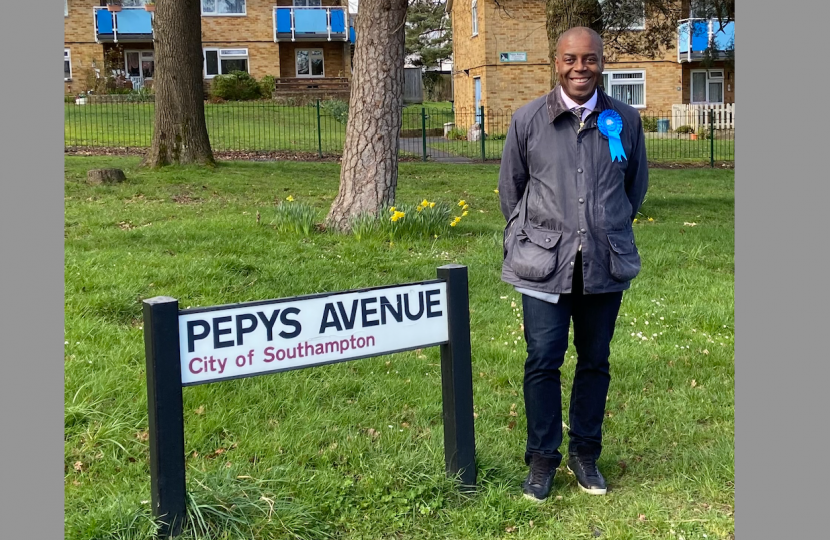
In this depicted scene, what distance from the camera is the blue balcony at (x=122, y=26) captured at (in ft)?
118

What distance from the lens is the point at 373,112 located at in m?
9.37

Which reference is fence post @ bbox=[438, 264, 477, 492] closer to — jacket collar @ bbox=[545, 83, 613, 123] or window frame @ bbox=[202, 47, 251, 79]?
jacket collar @ bbox=[545, 83, 613, 123]

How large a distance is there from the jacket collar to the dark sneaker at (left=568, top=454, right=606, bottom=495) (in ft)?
5.07

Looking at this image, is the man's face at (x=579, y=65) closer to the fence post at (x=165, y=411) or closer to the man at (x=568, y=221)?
the man at (x=568, y=221)

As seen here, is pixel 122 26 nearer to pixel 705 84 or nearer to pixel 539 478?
pixel 705 84

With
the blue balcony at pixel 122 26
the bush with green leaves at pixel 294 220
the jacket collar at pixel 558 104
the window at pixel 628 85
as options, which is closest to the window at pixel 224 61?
the blue balcony at pixel 122 26

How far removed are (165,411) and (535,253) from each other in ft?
5.26

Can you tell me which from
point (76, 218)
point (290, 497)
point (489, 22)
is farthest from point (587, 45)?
point (489, 22)

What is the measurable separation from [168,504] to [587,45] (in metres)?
2.41

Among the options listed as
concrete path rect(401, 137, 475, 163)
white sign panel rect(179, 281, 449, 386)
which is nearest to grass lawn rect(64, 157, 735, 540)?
white sign panel rect(179, 281, 449, 386)

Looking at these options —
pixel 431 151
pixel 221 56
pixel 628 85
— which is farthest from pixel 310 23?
pixel 431 151

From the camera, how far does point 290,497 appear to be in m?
3.74

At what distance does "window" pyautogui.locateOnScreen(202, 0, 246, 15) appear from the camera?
37.2 metres

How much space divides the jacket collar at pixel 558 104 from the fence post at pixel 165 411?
1.72 meters
